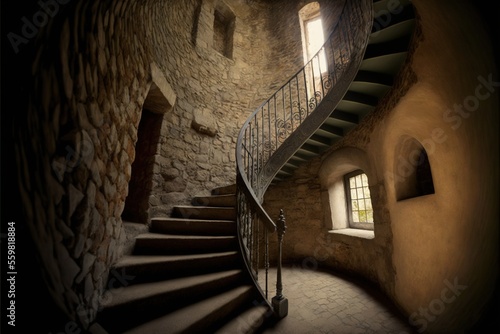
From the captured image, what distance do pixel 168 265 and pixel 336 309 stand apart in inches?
77.9

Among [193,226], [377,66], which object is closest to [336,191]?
[377,66]

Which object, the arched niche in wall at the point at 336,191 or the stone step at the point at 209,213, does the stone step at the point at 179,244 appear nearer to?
the stone step at the point at 209,213

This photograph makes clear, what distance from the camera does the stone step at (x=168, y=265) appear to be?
65.9 inches

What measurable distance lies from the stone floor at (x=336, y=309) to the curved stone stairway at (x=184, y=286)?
398 mm

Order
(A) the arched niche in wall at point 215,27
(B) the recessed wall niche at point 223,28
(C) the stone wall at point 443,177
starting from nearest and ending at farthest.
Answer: (C) the stone wall at point 443,177
(A) the arched niche in wall at point 215,27
(B) the recessed wall niche at point 223,28

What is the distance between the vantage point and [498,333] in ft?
3.51

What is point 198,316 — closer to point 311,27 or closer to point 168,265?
point 168,265

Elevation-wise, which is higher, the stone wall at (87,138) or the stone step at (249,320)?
the stone wall at (87,138)

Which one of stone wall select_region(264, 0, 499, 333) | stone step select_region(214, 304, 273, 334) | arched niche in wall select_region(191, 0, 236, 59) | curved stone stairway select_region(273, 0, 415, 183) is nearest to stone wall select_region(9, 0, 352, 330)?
stone step select_region(214, 304, 273, 334)

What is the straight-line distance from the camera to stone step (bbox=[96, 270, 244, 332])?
132cm

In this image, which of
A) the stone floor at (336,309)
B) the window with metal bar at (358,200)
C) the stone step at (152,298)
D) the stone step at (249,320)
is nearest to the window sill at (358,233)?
the window with metal bar at (358,200)

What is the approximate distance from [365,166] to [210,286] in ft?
8.98

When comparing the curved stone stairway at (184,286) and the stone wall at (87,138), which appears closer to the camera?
the stone wall at (87,138)

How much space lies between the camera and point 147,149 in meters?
3.24
